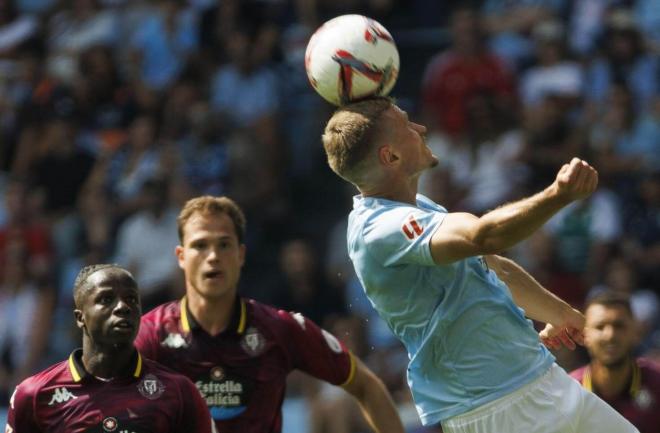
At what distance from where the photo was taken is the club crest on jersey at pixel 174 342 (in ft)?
22.6

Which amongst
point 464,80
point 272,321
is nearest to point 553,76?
point 464,80

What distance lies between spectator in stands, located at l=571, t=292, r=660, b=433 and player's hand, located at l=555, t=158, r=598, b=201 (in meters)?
2.91

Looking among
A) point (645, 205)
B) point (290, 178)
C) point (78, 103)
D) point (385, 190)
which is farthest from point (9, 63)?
point (385, 190)

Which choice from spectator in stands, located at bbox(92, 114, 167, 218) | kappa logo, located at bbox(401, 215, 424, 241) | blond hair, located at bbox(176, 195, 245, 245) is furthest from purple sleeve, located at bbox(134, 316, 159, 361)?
spectator in stands, located at bbox(92, 114, 167, 218)

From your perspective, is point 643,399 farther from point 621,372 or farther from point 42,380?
point 42,380

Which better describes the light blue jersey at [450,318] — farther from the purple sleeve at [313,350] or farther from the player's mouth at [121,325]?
the purple sleeve at [313,350]

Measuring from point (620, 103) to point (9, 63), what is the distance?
21.1ft

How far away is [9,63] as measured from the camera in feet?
48.4

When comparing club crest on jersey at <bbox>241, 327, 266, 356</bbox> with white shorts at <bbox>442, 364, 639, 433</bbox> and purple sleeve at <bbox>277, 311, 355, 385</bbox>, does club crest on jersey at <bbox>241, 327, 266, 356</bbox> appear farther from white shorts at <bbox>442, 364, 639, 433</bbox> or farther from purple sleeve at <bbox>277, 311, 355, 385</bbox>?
white shorts at <bbox>442, 364, 639, 433</bbox>

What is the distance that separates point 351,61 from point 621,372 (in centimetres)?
271

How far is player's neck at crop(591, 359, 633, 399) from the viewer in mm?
7586

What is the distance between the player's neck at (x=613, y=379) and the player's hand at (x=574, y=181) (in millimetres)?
3050

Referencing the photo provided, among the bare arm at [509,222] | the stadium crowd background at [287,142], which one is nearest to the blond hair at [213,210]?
the bare arm at [509,222]

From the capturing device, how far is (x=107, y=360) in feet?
19.5
